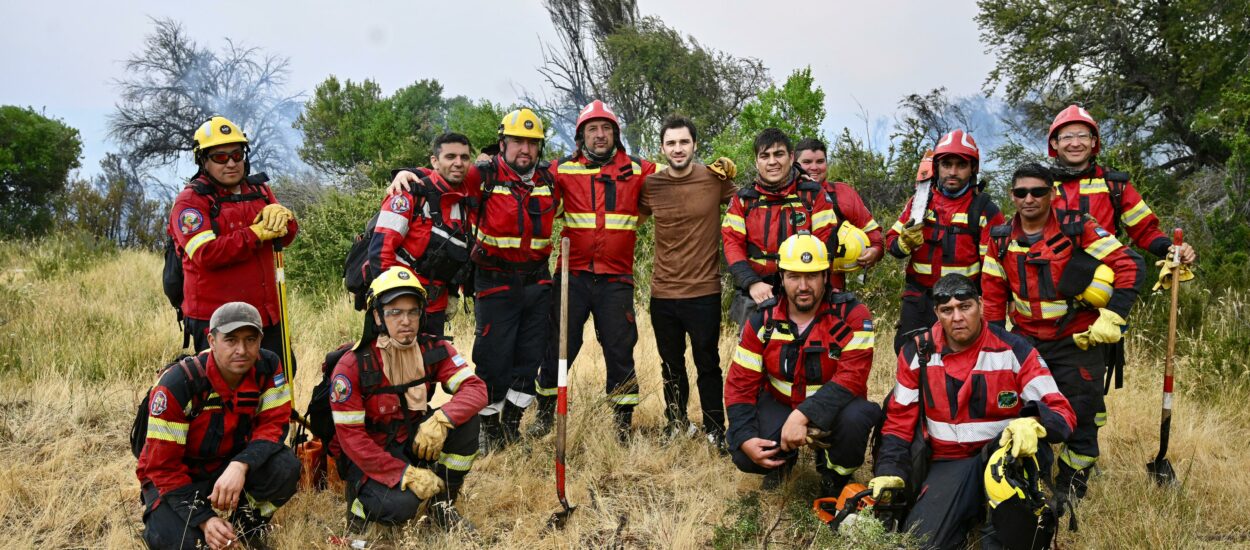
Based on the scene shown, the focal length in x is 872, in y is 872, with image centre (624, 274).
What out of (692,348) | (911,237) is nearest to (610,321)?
Answer: (692,348)

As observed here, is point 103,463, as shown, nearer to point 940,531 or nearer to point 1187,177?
point 940,531

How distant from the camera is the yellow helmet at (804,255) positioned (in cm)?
473

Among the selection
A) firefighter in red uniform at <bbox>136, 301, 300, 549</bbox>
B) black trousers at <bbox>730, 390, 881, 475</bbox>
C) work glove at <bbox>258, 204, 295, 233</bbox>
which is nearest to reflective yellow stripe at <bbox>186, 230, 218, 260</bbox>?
work glove at <bbox>258, 204, 295, 233</bbox>

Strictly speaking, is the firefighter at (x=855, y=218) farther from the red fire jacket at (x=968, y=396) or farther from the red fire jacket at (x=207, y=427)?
the red fire jacket at (x=207, y=427)

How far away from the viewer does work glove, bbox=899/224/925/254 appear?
→ 5398 millimetres

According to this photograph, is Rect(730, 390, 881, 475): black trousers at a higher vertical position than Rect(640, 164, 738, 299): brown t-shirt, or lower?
lower

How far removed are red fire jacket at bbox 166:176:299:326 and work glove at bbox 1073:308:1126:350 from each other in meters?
4.60

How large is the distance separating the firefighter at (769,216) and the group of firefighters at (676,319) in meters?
0.02

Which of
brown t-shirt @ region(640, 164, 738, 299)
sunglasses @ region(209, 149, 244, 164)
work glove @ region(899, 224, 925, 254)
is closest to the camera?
sunglasses @ region(209, 149, 244, 164)

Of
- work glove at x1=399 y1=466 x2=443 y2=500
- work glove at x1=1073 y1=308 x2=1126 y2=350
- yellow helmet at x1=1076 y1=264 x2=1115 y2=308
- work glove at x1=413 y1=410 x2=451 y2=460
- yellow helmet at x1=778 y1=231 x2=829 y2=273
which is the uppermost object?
yellow helmet at x1=778 y1=231 x2=829 y2=273

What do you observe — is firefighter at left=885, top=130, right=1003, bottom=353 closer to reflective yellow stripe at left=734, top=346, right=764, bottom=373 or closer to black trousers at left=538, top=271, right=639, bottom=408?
reflective yellow stripe at left=734, top=346, right=764, bottom=373

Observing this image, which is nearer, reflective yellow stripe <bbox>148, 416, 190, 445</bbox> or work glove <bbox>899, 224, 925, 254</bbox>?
reflective yellow stripe <bbox>148, 416, 190, 445</bbox>

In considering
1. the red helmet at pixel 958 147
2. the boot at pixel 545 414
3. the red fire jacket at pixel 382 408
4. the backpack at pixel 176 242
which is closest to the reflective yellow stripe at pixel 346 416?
the red fire jacket at pixel 382 408

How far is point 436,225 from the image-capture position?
18.4 feet
